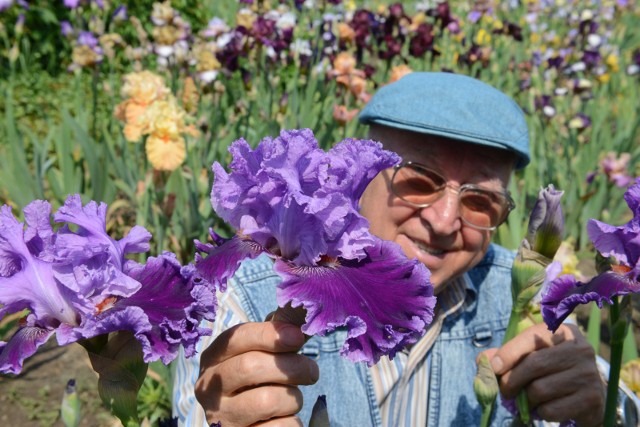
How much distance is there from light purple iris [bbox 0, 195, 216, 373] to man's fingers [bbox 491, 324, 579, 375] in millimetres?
505

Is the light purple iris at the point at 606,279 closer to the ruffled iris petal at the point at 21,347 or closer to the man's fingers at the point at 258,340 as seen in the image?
the man's fingers at the point at 258,340

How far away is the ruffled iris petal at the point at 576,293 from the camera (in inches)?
28.0

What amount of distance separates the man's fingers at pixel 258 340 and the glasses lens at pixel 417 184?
0.60 meters

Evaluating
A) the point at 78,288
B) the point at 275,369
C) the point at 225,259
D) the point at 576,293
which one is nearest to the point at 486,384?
the point at 576,293

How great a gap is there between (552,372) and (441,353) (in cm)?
50

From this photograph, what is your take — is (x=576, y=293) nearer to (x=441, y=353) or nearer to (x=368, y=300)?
(x=368, y=300)

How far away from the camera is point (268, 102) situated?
2936 mm

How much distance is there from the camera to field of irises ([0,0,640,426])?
225 cm

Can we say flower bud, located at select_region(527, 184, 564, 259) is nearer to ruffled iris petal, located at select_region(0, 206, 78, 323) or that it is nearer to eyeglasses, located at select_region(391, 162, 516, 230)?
eyeglasses, located at select_region(391, 162, 516, 230)

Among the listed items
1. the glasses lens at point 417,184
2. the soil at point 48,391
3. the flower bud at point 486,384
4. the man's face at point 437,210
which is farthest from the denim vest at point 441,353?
the soil at point 48,391

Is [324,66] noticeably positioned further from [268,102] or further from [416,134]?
[416,134]

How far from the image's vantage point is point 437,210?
1260 millimetres

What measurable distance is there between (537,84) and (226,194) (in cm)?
465

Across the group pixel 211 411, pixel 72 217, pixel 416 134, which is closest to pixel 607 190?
pixel 416 134
